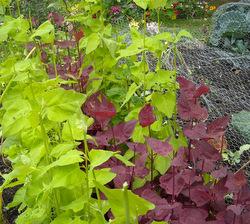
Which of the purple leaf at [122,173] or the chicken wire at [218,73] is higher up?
the purple leaf at [122,173]

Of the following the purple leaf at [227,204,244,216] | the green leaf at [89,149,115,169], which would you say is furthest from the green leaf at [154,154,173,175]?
the green leaf at [89,149,115,169]

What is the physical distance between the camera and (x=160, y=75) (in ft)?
4.78

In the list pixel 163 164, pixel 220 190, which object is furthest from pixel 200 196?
pixel 163 164

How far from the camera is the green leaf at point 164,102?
139 centimetres

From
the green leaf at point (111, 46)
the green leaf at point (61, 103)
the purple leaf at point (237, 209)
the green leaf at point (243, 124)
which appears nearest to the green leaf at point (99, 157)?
the green leaf at point (61, 103)

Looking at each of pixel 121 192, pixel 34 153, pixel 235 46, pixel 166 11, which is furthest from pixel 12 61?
pixel 166 11

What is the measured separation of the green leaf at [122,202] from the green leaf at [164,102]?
1.89ft

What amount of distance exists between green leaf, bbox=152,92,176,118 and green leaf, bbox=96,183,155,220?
577 millimetres

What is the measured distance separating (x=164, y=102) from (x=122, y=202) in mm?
641

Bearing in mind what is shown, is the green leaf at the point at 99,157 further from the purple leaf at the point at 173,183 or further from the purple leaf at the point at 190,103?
the purple leaf at the point at 190,103

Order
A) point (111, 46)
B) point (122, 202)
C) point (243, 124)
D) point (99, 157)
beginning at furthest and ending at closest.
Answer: point (243, 124) < point (111, 46) < point (99, 157) < point (122, 202)

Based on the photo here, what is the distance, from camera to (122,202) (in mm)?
799

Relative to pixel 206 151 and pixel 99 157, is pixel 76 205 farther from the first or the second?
A: pixel 206 151

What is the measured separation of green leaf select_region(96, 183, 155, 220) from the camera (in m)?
0.78
